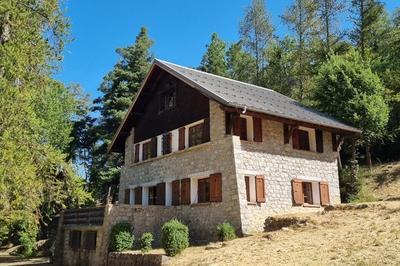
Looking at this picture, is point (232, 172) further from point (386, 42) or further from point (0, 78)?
point (386, 42)

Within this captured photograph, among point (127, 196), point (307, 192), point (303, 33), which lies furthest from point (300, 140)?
point (303, 33)

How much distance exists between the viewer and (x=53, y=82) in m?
13.4

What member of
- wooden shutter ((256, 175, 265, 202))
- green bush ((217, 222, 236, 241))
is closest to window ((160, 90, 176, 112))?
wooden shutter ((256, 175, 265, 202))

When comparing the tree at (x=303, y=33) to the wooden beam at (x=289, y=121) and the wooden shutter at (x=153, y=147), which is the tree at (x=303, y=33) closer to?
the wooden beam at (x=289, y=121)

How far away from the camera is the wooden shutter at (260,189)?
1866cm

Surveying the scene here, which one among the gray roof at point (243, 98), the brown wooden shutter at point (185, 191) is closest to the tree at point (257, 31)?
the gray roof at point (243, 98)

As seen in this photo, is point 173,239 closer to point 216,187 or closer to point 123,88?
point 216,187

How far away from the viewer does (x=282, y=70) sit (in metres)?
43.1

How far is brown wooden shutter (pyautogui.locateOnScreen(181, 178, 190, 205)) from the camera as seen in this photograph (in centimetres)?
2066

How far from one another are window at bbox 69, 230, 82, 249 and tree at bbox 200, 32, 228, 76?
2615cm

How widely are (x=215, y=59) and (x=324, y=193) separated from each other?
2601 cm

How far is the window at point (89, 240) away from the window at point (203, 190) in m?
5.06

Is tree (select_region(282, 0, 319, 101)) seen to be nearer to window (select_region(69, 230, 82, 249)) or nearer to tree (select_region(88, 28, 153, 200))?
→ tree (select_region(88, 28, 153, 200))

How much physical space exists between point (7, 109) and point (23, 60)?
141cm
